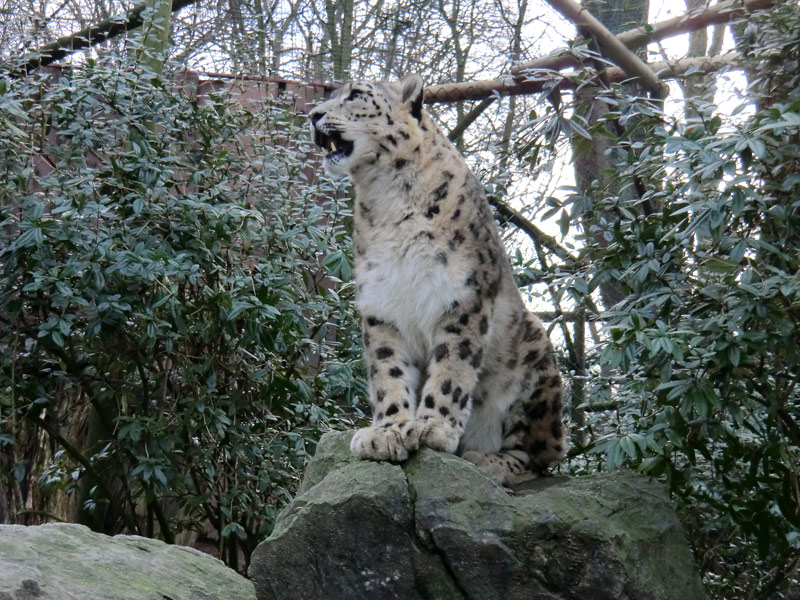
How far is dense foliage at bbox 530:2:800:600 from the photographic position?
359 centimetres

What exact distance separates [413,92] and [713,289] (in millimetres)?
1807

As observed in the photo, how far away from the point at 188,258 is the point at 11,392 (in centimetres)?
114

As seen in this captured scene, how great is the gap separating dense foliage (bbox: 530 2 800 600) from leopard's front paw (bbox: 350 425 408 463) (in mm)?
786

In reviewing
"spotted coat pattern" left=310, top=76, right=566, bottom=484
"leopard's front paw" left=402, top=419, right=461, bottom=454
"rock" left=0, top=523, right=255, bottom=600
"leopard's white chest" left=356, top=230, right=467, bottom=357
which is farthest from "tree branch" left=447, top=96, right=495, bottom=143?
"rock" left=0, top=523, right=255, bottom=600

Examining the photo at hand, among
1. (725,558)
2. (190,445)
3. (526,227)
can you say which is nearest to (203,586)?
(190,445)

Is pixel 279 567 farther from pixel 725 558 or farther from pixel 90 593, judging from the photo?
pixel 725 558

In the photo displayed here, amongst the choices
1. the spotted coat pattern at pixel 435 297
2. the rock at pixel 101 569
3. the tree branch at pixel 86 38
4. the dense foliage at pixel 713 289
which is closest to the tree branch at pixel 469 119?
the tree branch at pixel 86 38

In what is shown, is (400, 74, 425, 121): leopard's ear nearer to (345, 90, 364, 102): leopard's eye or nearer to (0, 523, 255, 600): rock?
(345, 90, 364, 102): leopard's eye

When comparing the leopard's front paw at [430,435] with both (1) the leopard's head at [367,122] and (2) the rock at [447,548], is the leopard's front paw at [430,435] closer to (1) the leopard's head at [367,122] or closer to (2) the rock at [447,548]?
(2) the rock at [447,548]

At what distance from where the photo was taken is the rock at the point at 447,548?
355 centimetres

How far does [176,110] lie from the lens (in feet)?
18.3

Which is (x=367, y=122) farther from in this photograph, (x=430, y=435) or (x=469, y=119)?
(x=469, y=119)

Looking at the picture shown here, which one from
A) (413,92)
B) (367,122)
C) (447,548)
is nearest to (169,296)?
(367,122)

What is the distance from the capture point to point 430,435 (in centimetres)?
409
